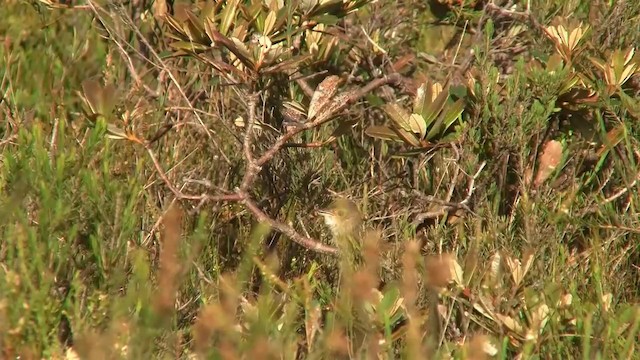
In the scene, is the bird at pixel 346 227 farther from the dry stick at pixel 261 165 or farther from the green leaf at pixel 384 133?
the green leaf at pixel 384 133

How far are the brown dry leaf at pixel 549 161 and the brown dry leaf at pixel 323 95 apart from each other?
58 cm

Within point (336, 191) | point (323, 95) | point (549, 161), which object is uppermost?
point (323, 95)

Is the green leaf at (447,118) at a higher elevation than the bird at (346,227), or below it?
higher

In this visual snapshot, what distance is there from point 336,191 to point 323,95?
0.39 m

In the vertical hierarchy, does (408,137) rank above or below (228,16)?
below

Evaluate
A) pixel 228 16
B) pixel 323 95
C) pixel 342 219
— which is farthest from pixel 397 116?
pixel 228 16

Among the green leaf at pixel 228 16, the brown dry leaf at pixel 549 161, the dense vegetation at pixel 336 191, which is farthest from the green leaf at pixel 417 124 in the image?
the green leaf at pixel 228 16

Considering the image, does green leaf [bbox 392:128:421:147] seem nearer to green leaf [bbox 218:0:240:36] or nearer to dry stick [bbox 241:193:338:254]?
dry stick [bbox 241:193:338:254]

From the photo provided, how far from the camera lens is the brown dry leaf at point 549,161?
2.80 metres

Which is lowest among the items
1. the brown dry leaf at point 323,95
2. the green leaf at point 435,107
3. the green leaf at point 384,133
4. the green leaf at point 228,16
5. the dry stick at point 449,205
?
the dry stick at point 449,205

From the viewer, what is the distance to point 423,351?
6.57 feet

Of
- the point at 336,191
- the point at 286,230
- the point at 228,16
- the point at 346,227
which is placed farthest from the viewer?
the point at 336,191

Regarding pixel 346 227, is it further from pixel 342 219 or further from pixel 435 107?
pixel 435 107

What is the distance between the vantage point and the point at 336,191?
303 cm
